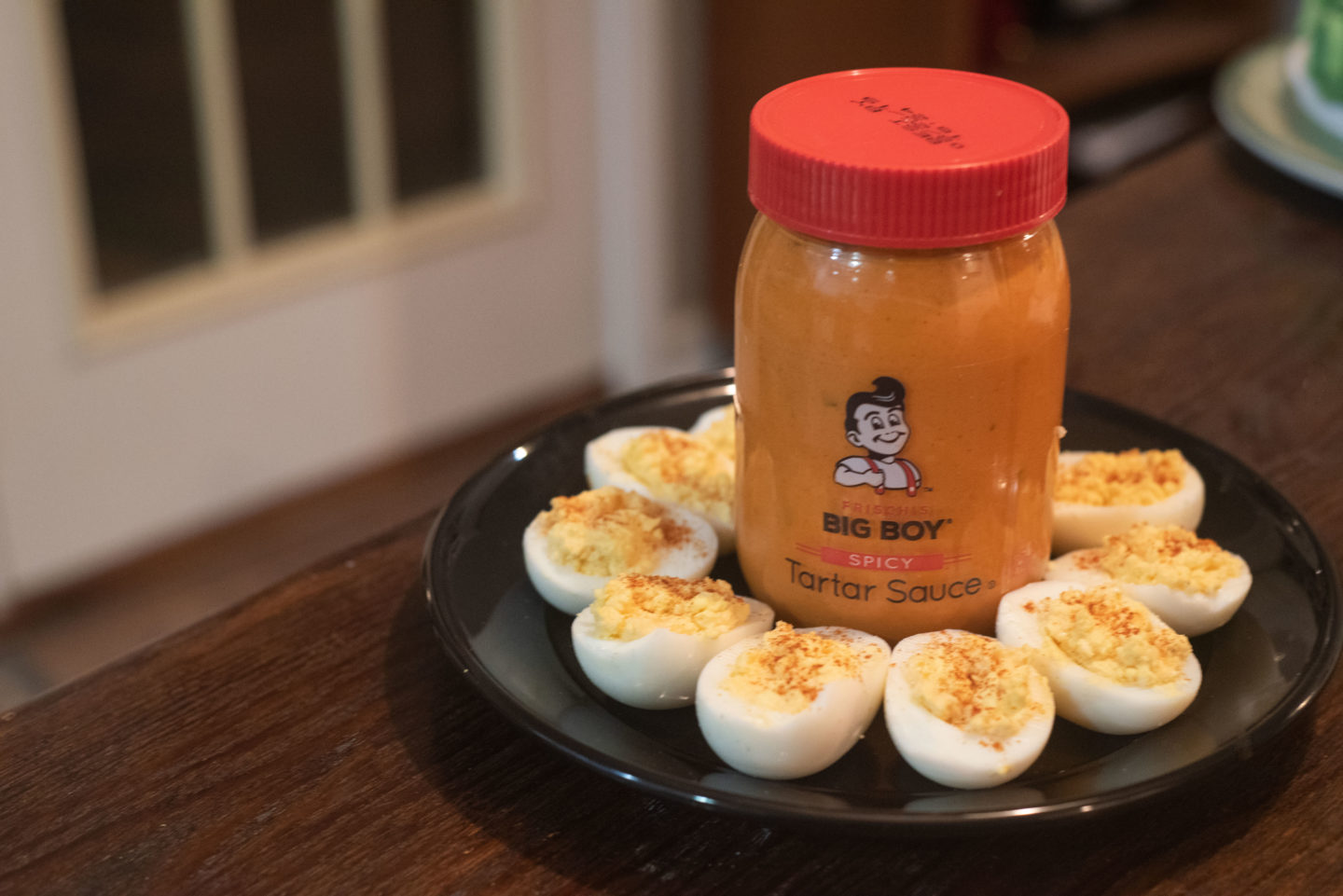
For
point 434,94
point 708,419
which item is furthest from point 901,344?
point 434,94

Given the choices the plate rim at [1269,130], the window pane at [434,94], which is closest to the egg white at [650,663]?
the plate rim at [1269,130]

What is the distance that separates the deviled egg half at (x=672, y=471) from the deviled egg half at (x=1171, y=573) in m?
0.18

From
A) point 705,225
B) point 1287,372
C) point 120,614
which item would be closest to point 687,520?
point 1287,372

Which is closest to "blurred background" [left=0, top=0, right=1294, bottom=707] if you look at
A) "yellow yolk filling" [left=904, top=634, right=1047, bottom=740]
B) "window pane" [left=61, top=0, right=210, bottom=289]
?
"window pane" [left=61, top=0, right=210, bottom=289]

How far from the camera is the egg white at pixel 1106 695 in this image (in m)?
0.59

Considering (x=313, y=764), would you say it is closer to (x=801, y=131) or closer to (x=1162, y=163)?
(x=801, y=131)

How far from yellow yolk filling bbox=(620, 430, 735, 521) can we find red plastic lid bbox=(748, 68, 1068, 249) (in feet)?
0.64

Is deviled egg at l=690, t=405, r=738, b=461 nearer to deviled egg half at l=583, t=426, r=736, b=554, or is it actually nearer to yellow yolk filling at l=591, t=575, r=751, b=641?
deviled egg half at l=583, t=426, r=736, b=554

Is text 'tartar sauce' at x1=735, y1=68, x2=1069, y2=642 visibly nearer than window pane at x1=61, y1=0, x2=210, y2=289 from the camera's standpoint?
Yes

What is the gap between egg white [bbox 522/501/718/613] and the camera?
67 centimetres

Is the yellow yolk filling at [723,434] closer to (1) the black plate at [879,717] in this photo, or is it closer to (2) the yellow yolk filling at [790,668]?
(1) the black plate at [879,717]

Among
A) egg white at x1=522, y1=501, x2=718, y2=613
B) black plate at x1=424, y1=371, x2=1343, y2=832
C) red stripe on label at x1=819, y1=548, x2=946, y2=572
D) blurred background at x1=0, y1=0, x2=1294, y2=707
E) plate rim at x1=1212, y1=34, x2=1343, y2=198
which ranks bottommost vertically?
blurred background at x1=0, y1=0, x2=1294, y2=707

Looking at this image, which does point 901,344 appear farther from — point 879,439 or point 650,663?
point 650,663

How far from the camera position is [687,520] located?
0.72 m
